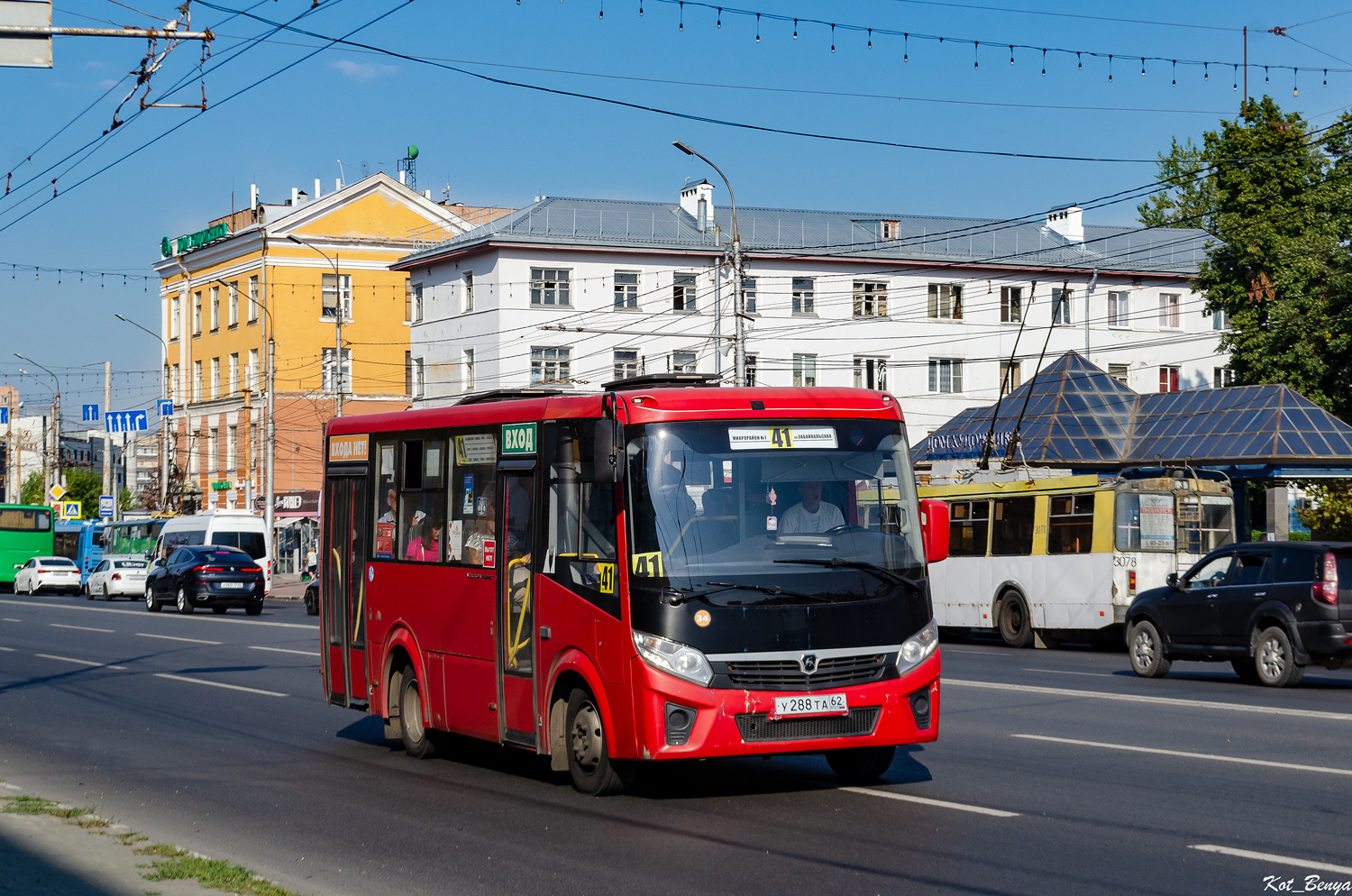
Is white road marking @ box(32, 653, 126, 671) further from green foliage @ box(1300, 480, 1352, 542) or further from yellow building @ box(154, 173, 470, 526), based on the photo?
yellow building @ box(154, 173, 470, 526)

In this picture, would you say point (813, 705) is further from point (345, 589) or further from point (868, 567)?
point (345, 589)

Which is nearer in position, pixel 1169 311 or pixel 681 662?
pixel 681 662

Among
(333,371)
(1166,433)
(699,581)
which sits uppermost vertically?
(333,371)

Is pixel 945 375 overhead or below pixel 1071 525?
overhead

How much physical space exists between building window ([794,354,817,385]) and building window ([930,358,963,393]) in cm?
527

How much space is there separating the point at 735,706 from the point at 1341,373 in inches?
1771

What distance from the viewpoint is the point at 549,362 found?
64.8 metres

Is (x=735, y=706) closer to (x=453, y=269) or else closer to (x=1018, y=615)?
(x=1018, y=615)

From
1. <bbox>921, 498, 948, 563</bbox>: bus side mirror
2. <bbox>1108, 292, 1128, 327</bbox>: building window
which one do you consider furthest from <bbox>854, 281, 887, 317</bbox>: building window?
<bbox>921, 498, 948, 563</bbox>: bus side mirror

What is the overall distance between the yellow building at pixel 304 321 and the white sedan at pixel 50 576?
1387 cm

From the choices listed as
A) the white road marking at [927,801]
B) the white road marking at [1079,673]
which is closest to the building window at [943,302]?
the white road marking at [1079,673]

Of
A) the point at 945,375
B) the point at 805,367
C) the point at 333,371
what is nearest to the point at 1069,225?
the point at 945,375

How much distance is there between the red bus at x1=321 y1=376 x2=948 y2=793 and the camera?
979cm

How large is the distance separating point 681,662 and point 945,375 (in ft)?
201
